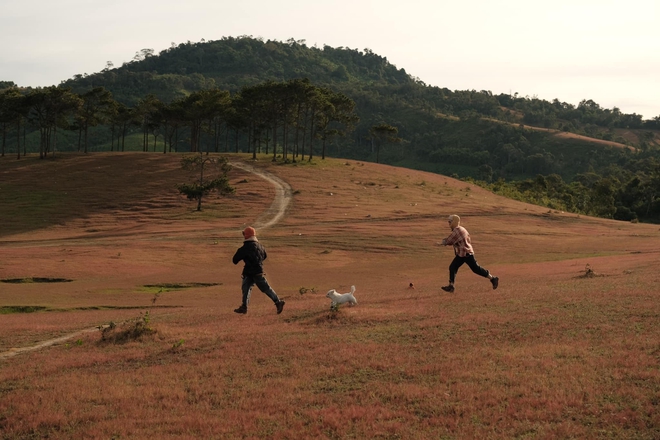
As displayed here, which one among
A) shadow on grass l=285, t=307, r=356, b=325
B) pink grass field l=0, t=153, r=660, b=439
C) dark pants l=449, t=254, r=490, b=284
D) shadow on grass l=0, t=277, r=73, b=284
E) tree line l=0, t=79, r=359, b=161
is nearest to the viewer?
pink grass field l=0, t=153, r=660, b=439

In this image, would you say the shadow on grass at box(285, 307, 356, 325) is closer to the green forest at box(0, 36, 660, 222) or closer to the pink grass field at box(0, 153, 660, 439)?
the pink grass field at box(0, 153, 660, 439)

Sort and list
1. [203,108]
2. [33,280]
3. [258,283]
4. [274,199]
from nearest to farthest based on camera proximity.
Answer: [258,283]
[33,280]
[274,199]
[203,108]

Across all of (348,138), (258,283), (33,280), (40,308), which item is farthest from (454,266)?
(348,138)

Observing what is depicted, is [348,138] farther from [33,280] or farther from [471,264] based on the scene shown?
[471,264]

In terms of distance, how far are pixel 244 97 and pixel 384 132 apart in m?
25.3

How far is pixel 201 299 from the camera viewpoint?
2959 cm

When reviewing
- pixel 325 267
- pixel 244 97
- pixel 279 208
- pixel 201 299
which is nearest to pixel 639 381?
pixel 201 299

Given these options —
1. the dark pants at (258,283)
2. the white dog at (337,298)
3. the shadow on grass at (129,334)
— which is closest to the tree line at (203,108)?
the white dog at (337,298)

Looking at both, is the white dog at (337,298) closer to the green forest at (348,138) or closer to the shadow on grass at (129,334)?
the shadow on grass at (129,334)

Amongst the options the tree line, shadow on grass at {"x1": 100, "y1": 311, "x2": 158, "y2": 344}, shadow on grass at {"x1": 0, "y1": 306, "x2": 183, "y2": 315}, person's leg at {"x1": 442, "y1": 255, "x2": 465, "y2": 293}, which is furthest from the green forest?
shadow on grass at {"x1": 100, "y1": 311, "x2": 158, "y2": 344}

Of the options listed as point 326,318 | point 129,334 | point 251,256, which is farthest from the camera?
point 251,256

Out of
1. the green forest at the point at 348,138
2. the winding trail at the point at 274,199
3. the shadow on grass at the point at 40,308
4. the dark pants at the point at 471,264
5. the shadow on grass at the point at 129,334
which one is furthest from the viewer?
the green forest at the point at 348,138

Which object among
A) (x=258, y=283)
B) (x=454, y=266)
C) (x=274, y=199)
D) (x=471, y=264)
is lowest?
(x=274, y=199)

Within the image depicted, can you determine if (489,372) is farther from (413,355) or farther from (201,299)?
(201,299)
